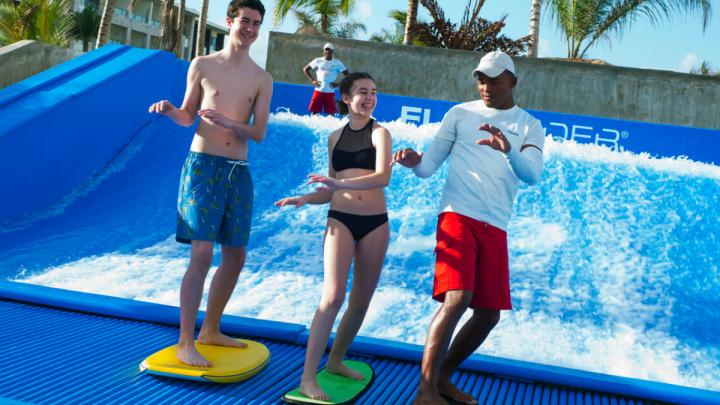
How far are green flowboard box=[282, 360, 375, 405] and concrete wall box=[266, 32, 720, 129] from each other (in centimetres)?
955

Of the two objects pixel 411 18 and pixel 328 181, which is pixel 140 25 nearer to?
pixel 411 18

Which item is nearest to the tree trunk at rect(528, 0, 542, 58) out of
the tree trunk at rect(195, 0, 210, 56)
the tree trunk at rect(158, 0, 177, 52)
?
the tree trunk at rect(195, 0, 210, 56)

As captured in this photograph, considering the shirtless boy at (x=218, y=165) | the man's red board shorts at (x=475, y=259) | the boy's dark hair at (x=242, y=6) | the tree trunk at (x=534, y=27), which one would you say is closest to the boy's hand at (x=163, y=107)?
the shirtless boy at (x=218, y=165)

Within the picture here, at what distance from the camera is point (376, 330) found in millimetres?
4426

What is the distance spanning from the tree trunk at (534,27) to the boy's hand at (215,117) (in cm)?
1161

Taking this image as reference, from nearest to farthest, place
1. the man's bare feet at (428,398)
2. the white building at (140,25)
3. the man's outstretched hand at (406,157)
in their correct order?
the man's bare feet at (428,398)
the man's outstretched hand at (406,157)
the white building at (140,25)

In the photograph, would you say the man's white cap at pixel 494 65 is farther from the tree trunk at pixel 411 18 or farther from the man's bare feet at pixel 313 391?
the tree trunk at pixel 411 18

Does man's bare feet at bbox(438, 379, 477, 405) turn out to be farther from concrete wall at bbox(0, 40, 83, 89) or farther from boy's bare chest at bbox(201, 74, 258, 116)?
concrete wall at bbox(0, 40, 83, 89)

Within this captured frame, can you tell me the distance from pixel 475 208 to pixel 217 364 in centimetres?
145

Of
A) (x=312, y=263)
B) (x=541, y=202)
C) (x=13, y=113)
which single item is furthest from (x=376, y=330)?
(x=13, y=113)

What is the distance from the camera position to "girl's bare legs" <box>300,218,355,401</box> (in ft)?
8.52

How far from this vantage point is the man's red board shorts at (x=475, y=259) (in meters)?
2.62

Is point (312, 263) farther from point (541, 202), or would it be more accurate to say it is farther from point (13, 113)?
point (13, 113)

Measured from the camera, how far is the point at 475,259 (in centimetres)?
266
